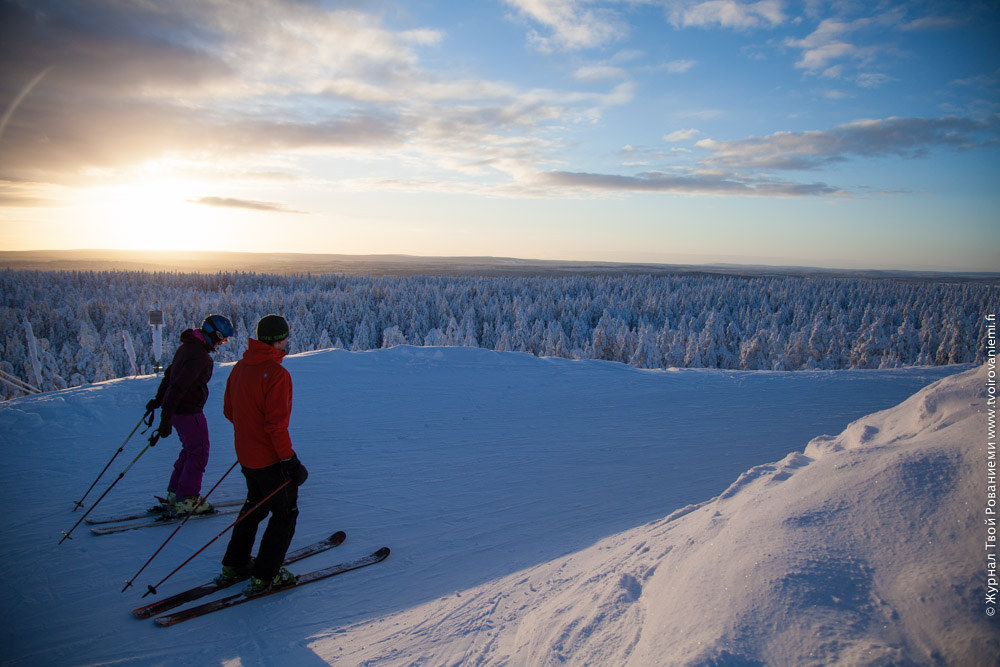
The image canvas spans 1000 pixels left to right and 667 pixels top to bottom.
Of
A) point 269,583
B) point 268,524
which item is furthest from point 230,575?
point 268,524

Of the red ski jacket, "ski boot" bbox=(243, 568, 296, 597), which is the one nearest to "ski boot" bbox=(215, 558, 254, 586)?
"ski boot" bbox=(243, 568, 296, 597)

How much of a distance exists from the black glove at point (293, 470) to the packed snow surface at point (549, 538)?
959mm

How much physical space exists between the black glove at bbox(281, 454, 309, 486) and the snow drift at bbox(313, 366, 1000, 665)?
115 cm

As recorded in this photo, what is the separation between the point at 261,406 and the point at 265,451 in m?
0.39

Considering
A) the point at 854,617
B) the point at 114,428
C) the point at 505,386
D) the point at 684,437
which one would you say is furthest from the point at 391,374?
the point at 854,617

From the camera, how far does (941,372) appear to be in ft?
37.5

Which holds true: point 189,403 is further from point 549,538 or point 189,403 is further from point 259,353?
point 549,538

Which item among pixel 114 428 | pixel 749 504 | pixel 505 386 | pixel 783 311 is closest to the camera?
pixel 749 504

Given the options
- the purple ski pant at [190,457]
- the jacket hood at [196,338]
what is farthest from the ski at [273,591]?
the jacket hood at [196,338]

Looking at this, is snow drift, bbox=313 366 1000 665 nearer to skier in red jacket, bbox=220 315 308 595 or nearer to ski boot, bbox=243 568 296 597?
ski boot, bbox=243 568 296 597

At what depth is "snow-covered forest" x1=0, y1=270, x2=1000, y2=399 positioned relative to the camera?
2698 cm

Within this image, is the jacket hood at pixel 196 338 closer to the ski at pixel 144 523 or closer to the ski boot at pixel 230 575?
the ski at pixel 144 523

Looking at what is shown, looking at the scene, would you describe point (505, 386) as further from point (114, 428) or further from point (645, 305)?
point (645, 305)

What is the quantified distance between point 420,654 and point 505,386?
679 cm
